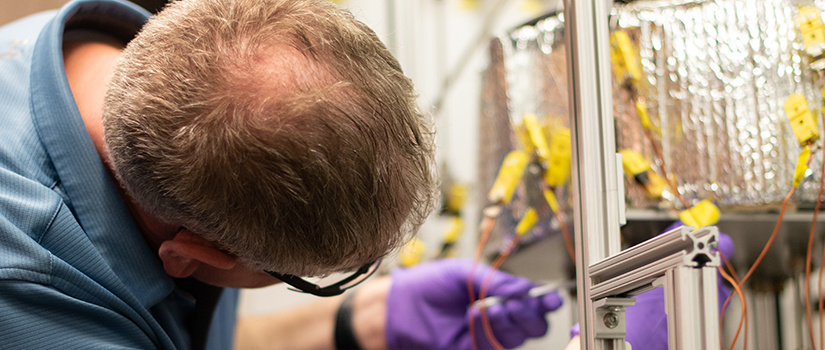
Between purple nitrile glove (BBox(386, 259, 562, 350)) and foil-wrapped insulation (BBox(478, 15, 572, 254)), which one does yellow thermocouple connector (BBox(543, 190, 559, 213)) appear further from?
purple nitrile glove (BBox(386, 259, 562, 350))

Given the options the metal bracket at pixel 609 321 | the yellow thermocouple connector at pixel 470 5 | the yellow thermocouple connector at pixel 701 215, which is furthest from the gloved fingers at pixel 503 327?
the yellow thermocouple connector at pixel 470 5

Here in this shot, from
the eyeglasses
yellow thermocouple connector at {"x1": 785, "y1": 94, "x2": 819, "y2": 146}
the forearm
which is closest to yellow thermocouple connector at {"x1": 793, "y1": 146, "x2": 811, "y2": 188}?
yellow thermocouple connector at {"x1": 785, "y1": 94, "x2": 819, "y2": 146}

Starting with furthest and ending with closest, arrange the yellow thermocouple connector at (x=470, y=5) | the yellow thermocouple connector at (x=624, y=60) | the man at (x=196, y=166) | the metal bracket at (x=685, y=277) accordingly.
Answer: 1. the yellow thermocouple connector at (x=470, y=5)
2. the yellow thermocouple connector at (x=624, y=60)
3. the man at (x=196, y=166)
4. the metal bracket at (x=685, y=277)

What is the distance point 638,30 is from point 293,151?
0.44 meters

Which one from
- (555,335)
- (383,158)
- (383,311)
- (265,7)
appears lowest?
(555,335)

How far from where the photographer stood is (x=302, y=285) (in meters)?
0.56

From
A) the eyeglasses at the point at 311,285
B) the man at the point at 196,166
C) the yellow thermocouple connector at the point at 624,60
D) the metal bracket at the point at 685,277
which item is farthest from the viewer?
the yellow thermocouple connector at the point at 624,60

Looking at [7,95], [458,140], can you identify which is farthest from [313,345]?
[458,140]

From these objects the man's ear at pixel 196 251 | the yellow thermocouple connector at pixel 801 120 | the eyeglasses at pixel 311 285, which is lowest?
the eyeglasses at pixel 311 285

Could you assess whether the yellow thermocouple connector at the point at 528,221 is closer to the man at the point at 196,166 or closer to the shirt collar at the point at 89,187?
the man at the point at 196,166

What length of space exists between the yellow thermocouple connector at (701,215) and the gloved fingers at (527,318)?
0.32m

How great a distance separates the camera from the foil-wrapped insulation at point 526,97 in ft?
2.60

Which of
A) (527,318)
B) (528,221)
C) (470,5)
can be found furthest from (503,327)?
(470,5)

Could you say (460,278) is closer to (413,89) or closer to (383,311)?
(383,311)
